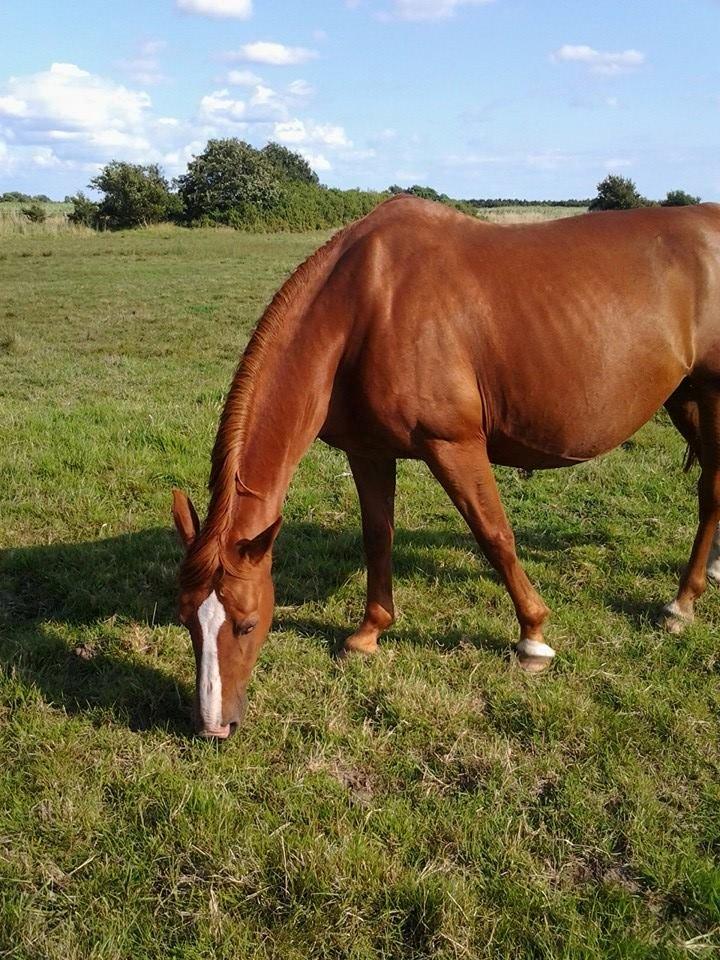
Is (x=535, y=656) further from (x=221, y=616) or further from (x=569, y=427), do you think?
(x=221, y=616)

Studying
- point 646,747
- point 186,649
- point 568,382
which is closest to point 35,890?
point 186,649

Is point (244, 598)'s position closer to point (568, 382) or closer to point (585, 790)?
point (585, 790)

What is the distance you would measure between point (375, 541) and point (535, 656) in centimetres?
105

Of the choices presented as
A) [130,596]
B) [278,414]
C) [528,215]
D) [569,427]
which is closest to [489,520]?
[569,427]

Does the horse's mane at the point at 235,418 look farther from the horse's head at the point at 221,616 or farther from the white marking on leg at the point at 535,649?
the white marking on leg at the point at 535,649

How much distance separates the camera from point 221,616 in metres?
2.99

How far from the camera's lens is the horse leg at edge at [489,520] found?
11.6 feet

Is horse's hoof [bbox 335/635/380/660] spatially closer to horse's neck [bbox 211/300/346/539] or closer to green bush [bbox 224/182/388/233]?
horse's neck [bbox 211/300/346/539]

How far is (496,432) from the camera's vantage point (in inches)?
148

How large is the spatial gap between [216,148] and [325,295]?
148 feet

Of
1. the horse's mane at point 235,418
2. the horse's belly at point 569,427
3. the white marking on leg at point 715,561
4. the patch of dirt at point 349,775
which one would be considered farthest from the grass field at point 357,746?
the horse's belly at point 569,427

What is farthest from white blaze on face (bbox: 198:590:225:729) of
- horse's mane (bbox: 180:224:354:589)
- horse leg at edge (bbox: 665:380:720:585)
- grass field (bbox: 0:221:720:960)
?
horse leg at edge (bbox: 665:380:720:585)

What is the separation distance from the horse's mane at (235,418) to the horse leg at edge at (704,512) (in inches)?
88.8

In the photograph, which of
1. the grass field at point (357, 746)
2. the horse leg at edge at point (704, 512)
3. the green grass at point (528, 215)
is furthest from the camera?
the green grass at point (528, 215)
